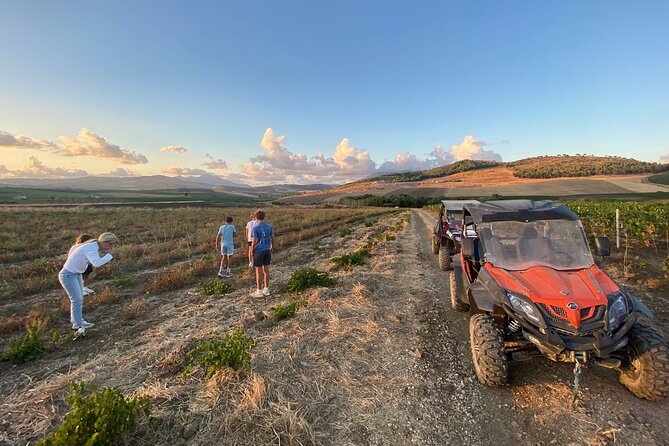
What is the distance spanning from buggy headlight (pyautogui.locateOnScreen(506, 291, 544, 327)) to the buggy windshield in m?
0.73

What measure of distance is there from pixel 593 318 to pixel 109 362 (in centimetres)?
639

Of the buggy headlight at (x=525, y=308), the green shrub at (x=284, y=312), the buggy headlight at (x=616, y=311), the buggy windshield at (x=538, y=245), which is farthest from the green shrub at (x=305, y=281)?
the buggy headlight at (x=616, y=311)

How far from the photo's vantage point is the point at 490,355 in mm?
3529

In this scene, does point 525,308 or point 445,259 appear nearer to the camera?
point 525,308

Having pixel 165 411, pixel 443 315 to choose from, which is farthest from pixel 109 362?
pixel 443 315

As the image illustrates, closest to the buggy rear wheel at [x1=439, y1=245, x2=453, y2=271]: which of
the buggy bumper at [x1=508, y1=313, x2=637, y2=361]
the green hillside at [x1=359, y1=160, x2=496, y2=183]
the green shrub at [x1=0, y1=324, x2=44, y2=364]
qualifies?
the buggy bumper at [x1=508, y1=313, x2=637, y2=361]

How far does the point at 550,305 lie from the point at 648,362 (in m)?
1.19

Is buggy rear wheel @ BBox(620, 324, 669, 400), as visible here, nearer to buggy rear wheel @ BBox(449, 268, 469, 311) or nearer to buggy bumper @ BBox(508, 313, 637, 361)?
buggy bumper @ BBox(508, 313, 637, 361)

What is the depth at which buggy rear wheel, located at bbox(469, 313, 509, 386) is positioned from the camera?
11.5ft

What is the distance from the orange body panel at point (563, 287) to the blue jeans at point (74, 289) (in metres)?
6.96

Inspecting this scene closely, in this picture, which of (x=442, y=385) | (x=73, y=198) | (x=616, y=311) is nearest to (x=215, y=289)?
(x=442, y=385)

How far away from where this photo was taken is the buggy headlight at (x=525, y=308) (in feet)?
10.6

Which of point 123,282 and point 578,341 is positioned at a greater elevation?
point 578,341

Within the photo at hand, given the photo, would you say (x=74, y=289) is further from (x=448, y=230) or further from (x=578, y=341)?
(x=448, y=230)
